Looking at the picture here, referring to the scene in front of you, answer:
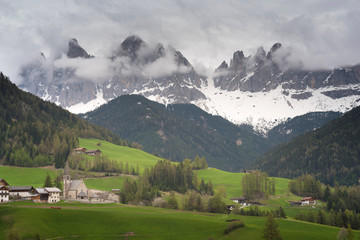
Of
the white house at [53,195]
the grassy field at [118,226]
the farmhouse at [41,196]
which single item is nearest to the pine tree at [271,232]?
the grassy field at [118,226]

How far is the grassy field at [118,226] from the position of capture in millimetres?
102000

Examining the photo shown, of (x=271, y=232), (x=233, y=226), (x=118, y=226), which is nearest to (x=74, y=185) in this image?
(x=118, y=226)

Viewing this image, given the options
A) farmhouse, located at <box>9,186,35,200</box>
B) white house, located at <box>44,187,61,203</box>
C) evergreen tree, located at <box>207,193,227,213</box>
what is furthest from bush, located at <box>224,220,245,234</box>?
farmhouse, located at <box>9,186,35,200</box>

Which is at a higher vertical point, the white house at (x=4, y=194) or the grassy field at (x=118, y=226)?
the white house at (x=4, y=194)

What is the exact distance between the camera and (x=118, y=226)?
361ft

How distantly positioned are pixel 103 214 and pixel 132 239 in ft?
55.4

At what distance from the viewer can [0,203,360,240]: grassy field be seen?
335ft

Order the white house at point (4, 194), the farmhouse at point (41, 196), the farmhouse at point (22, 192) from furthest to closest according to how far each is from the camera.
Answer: the farmhouse at point (22, 192) < the farmhouse at point (41, 196) < the white house at point (4, 194)

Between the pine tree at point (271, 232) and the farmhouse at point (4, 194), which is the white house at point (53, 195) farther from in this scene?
the pine tree at point (271, 232)

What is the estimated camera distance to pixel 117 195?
17588 cm

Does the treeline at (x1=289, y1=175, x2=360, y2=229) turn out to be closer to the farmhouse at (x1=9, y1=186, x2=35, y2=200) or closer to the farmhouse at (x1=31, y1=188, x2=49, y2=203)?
the farmhouse at (x1=31, y1=188, x2=49, y2=203)

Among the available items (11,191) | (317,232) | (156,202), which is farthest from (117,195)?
(317,232)

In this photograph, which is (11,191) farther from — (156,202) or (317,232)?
(317,232)

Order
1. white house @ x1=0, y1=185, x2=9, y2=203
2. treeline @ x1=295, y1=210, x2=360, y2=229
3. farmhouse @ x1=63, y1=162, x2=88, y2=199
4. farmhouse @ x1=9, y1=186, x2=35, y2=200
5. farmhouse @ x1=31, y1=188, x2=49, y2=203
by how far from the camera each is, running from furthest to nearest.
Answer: farmhouse @ x1=63, y1=162, x2=88, y2=199 < treeline @ x1=295, y1=210, x2=360, y2=229 < farmhouse @ x1=9, y1=186, x2=35, y2=200 < farmhouse @ x1=31, y1=188, x2=49, y2=203 < white house @ x1=0, y1=185, x2=9, y2=203
